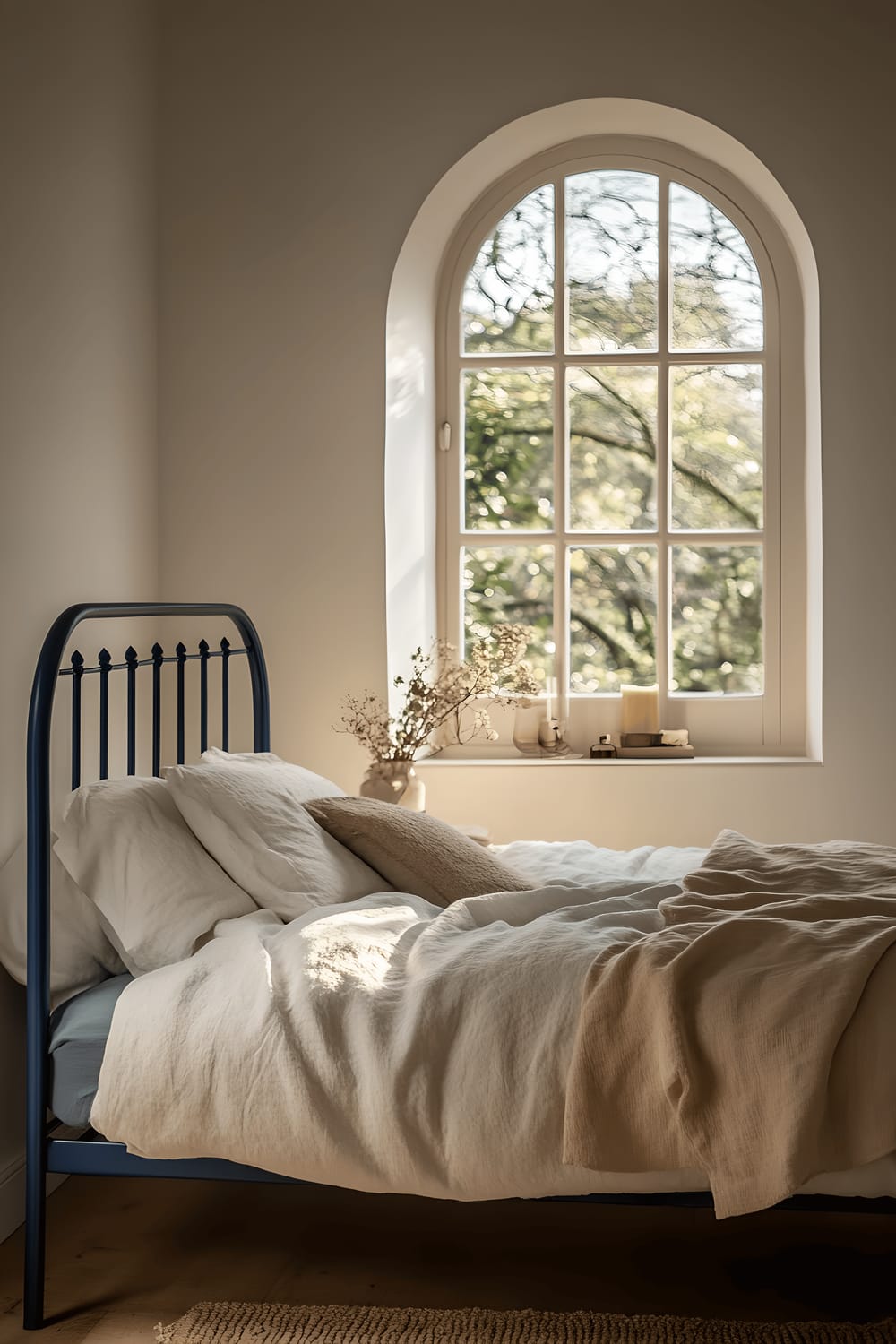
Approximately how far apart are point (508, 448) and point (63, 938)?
2.14m

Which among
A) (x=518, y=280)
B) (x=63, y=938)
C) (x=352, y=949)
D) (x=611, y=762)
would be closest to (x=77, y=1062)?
(x=63, y=938)

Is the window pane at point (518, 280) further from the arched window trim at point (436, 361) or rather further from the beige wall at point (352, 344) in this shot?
the beige wall at point (352, 344)

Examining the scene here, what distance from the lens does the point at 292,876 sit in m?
2.20

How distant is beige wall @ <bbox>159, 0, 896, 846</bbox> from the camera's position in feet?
10.9

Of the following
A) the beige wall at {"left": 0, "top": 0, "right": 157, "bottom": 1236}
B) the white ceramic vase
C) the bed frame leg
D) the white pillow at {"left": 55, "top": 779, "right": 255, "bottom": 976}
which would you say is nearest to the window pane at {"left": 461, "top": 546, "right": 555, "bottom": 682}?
the white ceramic vase

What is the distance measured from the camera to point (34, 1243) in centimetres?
198

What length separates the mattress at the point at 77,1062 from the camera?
6.46 ft

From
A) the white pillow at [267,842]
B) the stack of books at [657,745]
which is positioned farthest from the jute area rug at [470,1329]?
the stack of books at [657,745]

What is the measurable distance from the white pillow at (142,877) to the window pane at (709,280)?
2270 mm

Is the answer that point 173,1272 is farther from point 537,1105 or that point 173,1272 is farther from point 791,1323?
point 791,1323

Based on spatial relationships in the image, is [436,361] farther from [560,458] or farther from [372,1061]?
[372,1061]

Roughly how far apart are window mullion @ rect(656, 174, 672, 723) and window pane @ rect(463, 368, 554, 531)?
0.32 meters

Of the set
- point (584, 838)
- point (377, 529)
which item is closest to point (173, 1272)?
point (584, 838)

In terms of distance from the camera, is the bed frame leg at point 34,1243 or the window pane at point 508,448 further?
the window pane at point 508,448
